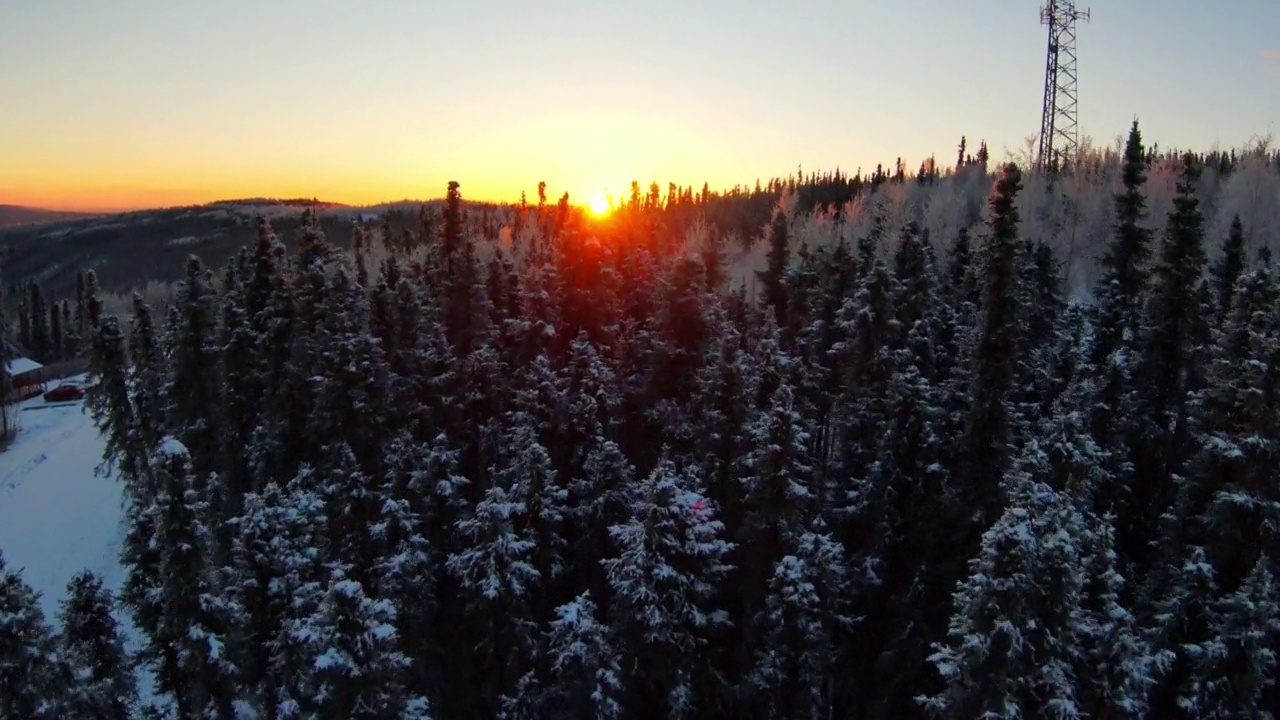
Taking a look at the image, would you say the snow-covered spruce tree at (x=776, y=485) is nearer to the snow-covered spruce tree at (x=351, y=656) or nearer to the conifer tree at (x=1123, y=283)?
the snow-covered spruce tree at (x=351, y=656)

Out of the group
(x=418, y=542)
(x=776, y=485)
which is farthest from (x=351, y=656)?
(x=776, y=485)

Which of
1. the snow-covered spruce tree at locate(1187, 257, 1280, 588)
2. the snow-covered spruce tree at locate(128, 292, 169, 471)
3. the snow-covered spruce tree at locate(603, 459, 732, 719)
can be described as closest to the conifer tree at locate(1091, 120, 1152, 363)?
the snow-covered spruce tree at locate(1187, 257, 1280, 588)

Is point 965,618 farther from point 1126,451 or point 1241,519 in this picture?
point 1126,451

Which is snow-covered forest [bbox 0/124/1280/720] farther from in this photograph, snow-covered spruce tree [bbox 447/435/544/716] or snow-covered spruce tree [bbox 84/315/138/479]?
snow-covered spruce tree [bbox 84/315/138/479]

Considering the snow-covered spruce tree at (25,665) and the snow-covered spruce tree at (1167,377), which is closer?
the snow-covered spruce tree at (25,665)

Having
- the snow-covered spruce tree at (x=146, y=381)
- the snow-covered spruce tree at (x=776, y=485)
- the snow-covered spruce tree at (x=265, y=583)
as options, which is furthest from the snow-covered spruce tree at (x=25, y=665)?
the snow-covered spruce tree at (x=146, y=381)

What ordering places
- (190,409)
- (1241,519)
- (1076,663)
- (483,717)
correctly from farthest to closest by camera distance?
(190,409) < (483,717) < (1241,519) < (1076,663)

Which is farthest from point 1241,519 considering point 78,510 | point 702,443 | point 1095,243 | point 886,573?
point 78,510
